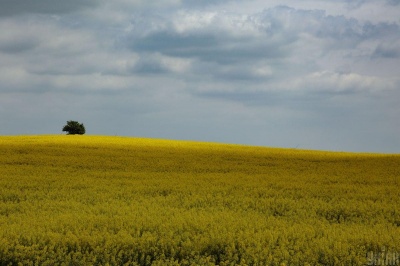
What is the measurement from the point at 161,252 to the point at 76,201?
21.4 feet

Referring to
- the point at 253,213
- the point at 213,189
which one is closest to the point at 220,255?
the point at 253,213

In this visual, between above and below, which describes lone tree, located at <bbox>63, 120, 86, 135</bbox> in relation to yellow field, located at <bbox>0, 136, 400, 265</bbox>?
above

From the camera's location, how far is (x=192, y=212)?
41.2 ft

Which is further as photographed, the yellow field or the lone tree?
the lone tree

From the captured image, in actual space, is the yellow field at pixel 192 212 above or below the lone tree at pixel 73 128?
below

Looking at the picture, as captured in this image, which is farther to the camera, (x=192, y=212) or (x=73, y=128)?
(x=73, y=128)

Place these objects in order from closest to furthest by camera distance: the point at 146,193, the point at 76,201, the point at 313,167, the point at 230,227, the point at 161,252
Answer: the point at 161,252, the point at 230,227, the point at 76,201, the point at 146,193, the point at 313,167

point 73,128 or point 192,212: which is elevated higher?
point 73,128

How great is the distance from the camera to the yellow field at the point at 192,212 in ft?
29.2

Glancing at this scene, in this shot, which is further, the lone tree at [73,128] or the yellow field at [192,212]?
the lone tree at [73,128]

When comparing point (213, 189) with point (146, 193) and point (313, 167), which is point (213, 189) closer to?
point (146, 193)

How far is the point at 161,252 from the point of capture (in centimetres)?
911

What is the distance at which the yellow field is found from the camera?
889cm

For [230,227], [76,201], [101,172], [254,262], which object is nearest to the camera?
[254,262]
